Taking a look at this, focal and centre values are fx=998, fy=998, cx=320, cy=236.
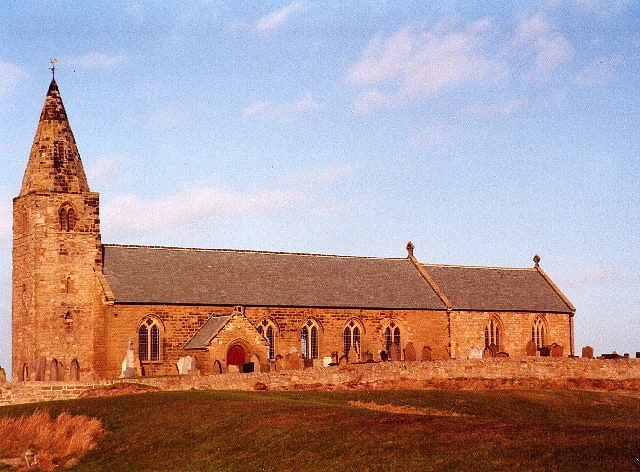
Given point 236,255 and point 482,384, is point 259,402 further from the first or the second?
point 236,255

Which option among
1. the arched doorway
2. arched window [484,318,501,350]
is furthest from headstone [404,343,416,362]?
arched window [484,318,501,350]

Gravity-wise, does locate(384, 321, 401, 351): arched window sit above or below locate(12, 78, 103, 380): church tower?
below

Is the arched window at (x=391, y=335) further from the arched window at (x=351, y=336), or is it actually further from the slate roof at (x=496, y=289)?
the slate roof at (x=496, y=289)

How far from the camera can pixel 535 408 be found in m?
35.8

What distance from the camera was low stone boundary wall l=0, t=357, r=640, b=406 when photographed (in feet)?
127

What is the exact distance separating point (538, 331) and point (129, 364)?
1134 inches

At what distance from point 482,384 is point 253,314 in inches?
619

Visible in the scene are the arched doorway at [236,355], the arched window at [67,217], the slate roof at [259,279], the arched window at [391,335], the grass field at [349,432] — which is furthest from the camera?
the arched window at [391,335]

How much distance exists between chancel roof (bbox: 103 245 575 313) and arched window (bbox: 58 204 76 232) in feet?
9.32

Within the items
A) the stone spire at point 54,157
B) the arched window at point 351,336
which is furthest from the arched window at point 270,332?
the stone spire at point 54,157

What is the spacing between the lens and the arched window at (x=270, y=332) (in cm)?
5422

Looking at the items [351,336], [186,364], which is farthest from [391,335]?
[186,364]

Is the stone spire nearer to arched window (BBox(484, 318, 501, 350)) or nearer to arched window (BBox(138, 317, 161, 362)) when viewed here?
arched window (BBox(138, 317, 161, 362))

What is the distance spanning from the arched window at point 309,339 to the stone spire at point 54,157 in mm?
14208
